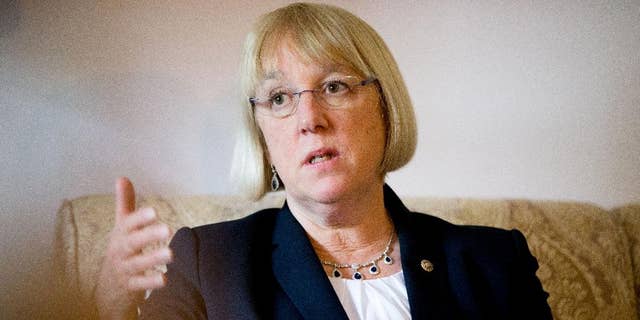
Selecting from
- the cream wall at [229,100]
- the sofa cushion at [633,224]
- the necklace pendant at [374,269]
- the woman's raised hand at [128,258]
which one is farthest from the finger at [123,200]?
the sofa cushion at [633,224]

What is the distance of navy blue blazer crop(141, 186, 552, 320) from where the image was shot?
739 mm

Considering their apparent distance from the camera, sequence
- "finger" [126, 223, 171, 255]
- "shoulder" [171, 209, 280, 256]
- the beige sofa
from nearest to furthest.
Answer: "finger" [126, 223, 171, 255] → "shoulder" [171, 209, 280, 256] → the beige sofa

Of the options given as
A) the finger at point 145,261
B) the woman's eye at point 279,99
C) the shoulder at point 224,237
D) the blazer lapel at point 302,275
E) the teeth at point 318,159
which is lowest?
the blazer lapel at point 302,275

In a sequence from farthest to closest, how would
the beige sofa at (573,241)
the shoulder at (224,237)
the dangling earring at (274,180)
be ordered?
the beige sofa at (573,241) → the dangling earring at (274,180) → the shoulder at (224,237)

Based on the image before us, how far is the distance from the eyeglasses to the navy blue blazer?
0.69 ft

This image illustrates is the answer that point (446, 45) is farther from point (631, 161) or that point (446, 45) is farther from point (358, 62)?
point (631, 161)

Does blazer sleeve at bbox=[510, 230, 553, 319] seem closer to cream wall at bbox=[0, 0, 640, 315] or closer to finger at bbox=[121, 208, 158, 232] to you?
cream wall at bbox=[0, 0, 640, 315]

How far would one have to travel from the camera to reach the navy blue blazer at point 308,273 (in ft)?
2.42

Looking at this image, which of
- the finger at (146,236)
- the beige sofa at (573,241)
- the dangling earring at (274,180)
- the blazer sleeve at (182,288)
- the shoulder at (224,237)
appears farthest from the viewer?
the beige sofa at (573,241)

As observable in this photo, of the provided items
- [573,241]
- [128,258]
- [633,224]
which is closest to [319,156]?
[128,258]

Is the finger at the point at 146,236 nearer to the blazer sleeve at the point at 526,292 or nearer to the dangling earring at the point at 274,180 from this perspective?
the dangling earring at the point at 274,180

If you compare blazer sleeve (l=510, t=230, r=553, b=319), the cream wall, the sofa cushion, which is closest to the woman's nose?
the cream wall

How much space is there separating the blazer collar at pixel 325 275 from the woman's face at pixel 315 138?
8cm

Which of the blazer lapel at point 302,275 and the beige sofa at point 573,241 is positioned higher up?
the blazer lapel at point 302,275
